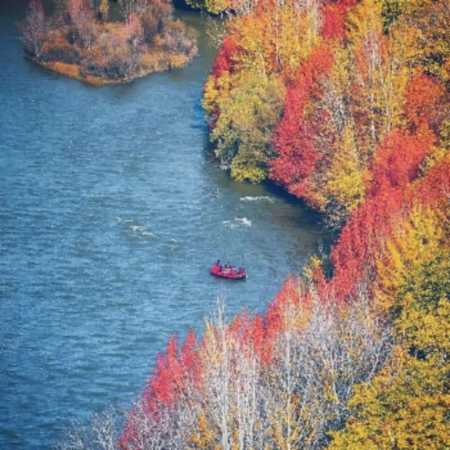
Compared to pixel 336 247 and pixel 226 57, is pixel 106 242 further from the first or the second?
pixel 226 57

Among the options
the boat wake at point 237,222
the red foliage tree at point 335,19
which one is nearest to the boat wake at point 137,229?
the boat wake at point 237,222

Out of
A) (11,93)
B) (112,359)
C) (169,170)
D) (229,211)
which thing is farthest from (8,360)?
(11,93)

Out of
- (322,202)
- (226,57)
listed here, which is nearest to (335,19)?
(226,57)

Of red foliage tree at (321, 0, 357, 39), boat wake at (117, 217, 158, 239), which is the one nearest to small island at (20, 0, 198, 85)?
red foliage tree at (321, 0, 357, 39)

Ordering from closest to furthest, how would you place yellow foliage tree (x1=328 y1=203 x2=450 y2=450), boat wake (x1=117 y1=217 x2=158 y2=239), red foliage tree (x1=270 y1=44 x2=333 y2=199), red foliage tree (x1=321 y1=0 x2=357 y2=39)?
yellow foliage tree (x1=328 y1=203 x2=450 y2=450)
boat wake (x1=117 y1=217 x2=158 y2=239)
red foliage tree (x1=270 y1=44 x2=333 y2=199)
red foliage tree (x1=321 y1=0 x2=357 y2=39)

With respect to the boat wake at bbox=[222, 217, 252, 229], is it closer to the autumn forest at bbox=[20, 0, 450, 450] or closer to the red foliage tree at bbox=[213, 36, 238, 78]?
the autumn forest at bbox=[20, 0, 450, 450]

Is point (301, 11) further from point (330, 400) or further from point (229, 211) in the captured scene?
point (330, 400)
